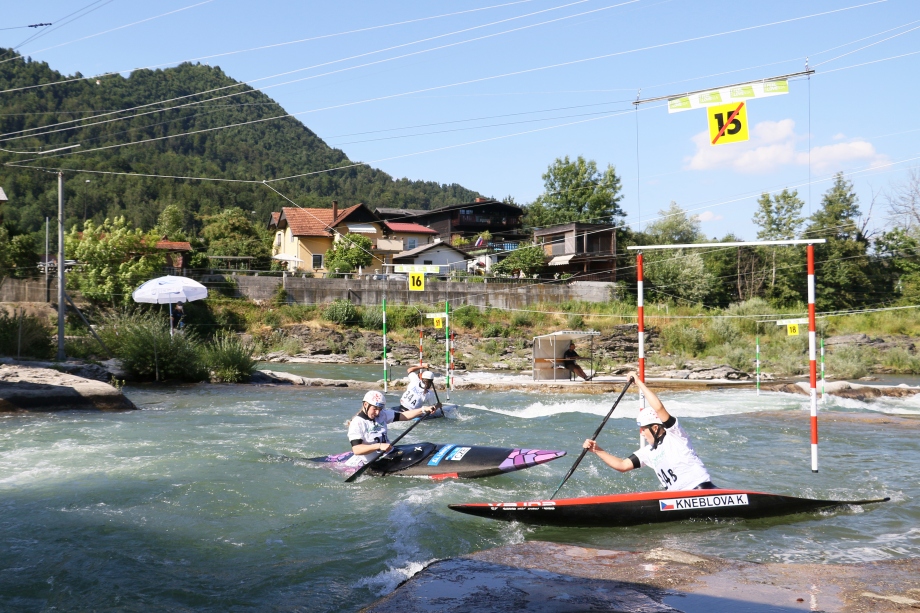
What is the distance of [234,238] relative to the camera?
52.7m

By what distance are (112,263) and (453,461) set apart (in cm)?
3164

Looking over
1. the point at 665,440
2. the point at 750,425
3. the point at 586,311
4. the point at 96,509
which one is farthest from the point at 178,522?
the point at 586,311

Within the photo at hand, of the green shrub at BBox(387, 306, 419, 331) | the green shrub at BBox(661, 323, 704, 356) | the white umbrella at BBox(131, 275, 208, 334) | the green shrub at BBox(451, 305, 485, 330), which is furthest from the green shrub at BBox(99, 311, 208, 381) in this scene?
the green shrub at BBox(661, 323, 704, 356)

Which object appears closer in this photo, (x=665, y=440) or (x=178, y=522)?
(x=665, y=440)

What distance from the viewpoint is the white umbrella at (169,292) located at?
20422mm

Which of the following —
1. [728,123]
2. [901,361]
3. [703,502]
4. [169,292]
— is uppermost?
[728,123]

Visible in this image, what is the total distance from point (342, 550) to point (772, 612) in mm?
3904

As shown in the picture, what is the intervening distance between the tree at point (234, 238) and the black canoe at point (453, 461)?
135 ft

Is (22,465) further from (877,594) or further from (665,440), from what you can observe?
(877,594)

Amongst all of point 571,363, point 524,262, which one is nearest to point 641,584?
point 571,363

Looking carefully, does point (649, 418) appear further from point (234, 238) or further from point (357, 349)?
point (234, 238)

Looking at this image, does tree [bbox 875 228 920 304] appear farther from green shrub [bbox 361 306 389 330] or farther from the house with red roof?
the house with red roof

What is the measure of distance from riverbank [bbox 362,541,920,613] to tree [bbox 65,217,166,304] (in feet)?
106

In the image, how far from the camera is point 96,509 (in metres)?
8.30
